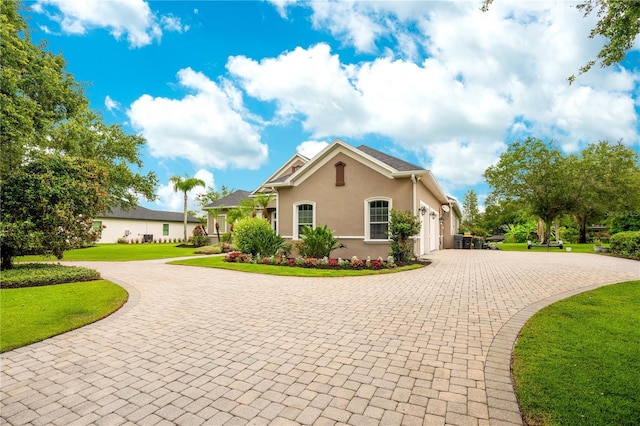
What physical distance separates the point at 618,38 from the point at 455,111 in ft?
31.8

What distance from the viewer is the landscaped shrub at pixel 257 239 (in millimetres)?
14281

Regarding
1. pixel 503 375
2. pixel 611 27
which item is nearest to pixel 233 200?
pixel 611 27

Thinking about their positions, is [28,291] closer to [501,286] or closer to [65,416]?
[65,416]

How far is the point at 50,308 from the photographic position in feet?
20.0

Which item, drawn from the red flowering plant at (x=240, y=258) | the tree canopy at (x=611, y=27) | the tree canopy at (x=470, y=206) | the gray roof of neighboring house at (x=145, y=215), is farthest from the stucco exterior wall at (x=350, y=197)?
the tree canopy at (x=470, y=206)

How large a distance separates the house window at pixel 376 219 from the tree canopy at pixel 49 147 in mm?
10234

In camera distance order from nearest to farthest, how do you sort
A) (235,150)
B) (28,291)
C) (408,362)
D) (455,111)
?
(408,362)
(28,291)
(455,111)
(235,150)

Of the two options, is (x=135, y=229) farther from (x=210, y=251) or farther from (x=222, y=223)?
(x=210, y=251)

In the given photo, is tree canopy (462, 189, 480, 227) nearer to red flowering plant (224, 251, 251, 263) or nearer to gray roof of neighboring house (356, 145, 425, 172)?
gray roof of neighboring house (356, 145, 425, 172)

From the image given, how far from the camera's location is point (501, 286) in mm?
8234

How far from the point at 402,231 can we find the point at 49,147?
21.9 meters

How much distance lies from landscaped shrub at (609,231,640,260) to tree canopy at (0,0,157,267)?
900 inches

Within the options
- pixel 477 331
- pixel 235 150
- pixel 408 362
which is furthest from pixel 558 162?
pixel 408 362

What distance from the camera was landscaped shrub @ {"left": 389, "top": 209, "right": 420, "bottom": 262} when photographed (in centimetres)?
1240
